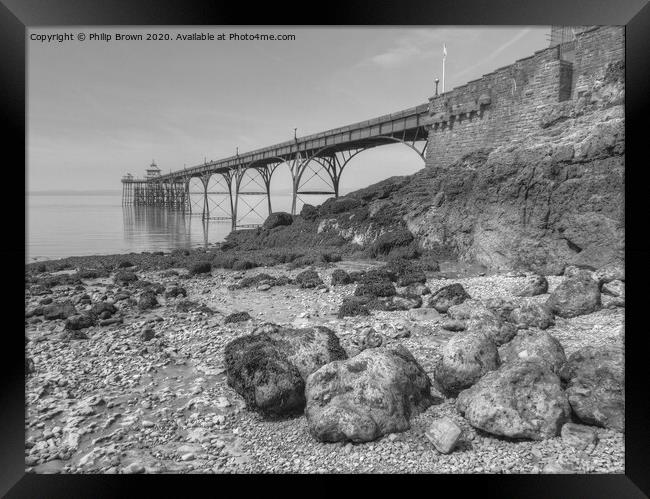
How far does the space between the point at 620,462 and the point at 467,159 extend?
12767 millimetres

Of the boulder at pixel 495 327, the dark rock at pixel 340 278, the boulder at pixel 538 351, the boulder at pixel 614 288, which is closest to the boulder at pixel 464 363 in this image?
the boulder at pixel 538 351

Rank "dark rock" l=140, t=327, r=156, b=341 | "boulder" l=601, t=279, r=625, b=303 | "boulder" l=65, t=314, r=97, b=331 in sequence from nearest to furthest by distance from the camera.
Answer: "dark rock" l=140, t=327, r=156, b=341 → "boulder" l=601, t=279, r=625, b=303 → "boulder" l=65, t=314, r=97, b=331

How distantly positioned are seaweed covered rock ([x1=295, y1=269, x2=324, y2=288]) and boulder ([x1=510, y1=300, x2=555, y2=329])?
5403 mm

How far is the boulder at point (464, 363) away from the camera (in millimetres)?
5238

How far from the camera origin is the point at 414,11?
4.67m

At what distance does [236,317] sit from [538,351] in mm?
5763

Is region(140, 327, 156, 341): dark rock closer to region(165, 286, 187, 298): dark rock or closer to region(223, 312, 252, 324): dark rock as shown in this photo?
region(223, 312, 252, 324): dark rock

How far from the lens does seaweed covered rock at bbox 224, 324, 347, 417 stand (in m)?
5.00

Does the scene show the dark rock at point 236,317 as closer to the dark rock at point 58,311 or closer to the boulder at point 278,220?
the dark rock at point 58,311

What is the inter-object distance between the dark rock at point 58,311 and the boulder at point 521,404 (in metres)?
8.72

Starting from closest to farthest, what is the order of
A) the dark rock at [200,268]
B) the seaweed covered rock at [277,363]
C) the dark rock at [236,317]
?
the seaweed covered rock at [277,363] → the dark rock at [236,317] → the dark rock at [200,268]

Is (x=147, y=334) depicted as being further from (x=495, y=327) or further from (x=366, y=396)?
(x=495, y=327)

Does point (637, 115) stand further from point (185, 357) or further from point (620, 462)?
point (185, 357)

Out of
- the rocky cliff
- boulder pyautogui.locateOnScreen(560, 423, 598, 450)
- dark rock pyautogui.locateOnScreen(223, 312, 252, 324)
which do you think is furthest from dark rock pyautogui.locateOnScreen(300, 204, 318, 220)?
boulder pyautogui.locateOnScreen(560, 423, 598, 450)
